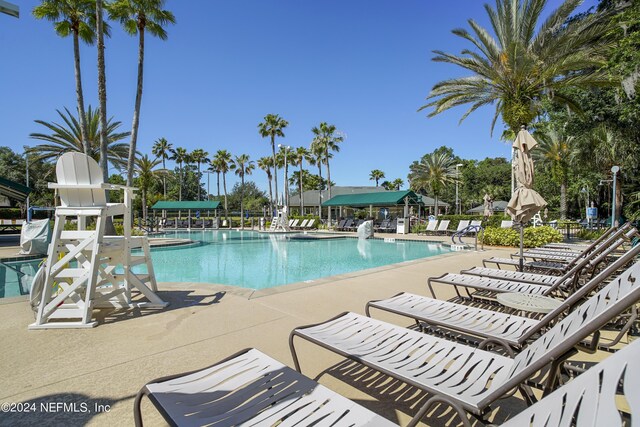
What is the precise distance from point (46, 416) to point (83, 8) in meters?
18.3

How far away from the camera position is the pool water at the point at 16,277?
21.1 ft

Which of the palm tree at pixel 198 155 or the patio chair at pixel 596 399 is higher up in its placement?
the palm tree at pixel 198 155

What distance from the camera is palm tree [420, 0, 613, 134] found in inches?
391

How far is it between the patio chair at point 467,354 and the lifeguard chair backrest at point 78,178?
3.31 meters

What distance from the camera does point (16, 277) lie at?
8.09m

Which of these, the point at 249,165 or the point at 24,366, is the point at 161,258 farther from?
the point at 249,165

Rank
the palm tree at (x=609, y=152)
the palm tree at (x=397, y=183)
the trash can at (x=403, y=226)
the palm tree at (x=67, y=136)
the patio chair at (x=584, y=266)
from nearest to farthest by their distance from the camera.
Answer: the patio chair at (x=584, y=266)
the palm tree at (x=609, y=152)
the palm tree at (x=67, y=136)
the trash can at (x=403, y=226)
the palm tree at (x=397, y=183)

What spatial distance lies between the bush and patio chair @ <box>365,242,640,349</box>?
33.4 ft

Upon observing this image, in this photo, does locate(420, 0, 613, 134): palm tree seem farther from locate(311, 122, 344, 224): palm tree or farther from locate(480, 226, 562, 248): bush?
locate(311, 122, 344, 224): palm tree

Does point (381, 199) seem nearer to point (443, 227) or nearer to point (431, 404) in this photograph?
point (443, 227)

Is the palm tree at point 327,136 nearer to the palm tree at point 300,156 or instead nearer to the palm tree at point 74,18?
the palm tree at point 300,156

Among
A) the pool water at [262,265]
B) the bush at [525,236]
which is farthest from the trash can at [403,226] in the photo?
the pool water at [262,265]

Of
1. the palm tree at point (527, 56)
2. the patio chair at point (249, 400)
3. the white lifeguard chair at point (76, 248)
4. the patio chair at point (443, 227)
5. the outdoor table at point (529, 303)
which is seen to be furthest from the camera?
the patio chair at point (443, 227)

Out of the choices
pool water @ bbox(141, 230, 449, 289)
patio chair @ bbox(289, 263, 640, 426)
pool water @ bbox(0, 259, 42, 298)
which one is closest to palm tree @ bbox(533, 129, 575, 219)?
pool water @ bbox(141, 230, 449, 289)
